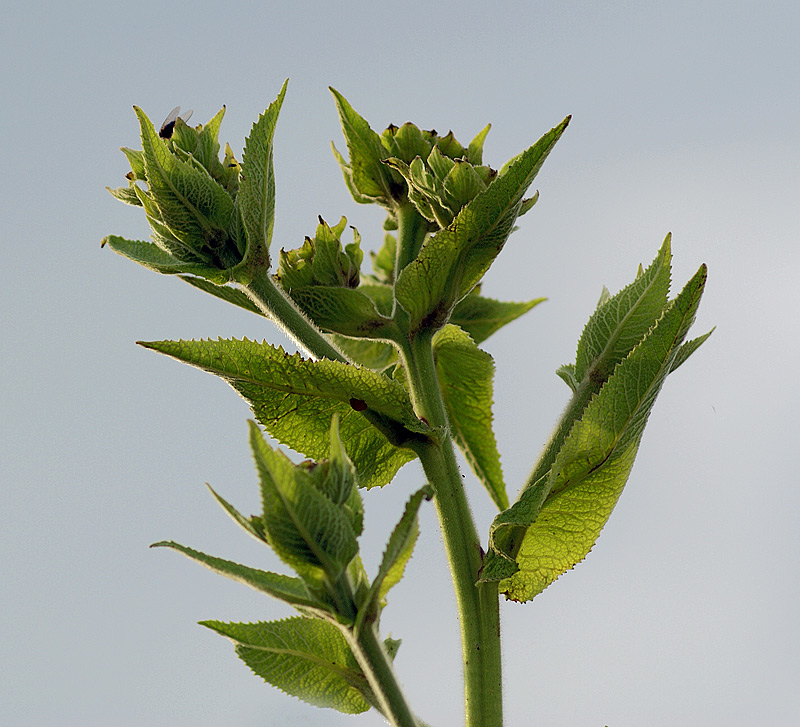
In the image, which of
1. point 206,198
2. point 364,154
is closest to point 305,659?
point 206,198

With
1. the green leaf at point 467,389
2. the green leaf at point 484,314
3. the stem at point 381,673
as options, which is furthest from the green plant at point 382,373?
the green leaf at point 484,314

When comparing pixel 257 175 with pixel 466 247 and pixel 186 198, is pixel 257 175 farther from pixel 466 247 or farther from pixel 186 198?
pixel 466 247

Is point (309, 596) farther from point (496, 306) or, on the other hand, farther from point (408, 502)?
point (496, 306)

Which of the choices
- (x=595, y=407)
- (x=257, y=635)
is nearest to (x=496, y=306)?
(x=595, y=407)

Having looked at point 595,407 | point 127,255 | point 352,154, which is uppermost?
point 352,154

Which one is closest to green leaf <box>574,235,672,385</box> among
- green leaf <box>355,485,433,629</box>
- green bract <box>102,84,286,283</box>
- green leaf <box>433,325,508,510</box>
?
green leaf <box>433,325,508,510</box>

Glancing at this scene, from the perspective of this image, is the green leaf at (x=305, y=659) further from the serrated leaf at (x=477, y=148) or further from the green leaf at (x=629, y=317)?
the serrated leaf at (x=477, y=148)

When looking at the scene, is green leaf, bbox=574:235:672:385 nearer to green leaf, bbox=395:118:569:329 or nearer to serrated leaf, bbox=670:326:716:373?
serrated leaf, bbox=670:326:716:373
